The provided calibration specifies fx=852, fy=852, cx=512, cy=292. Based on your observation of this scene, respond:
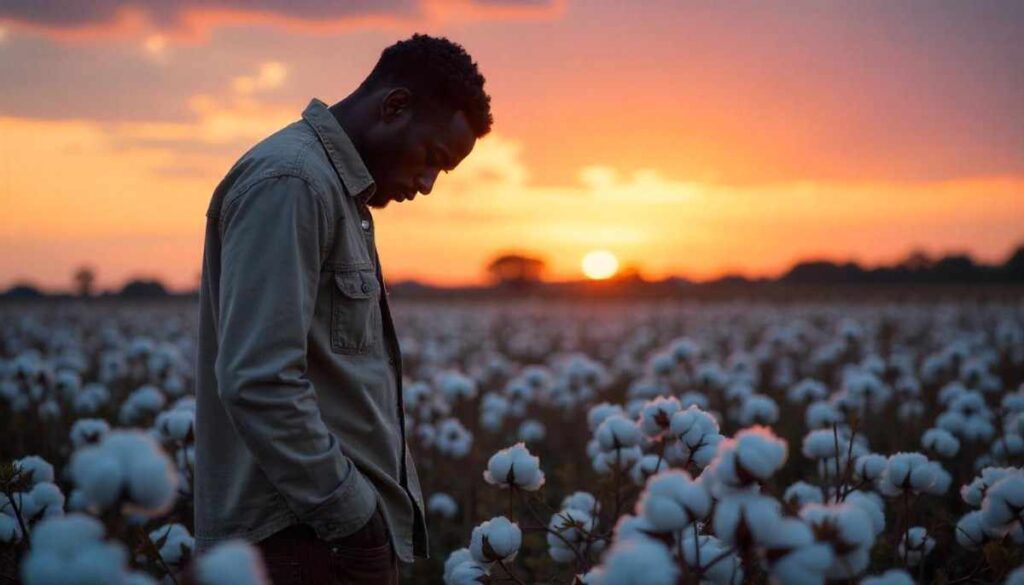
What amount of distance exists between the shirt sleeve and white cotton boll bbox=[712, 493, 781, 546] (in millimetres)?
1027

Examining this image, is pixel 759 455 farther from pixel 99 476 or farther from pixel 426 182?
pixel 426 182

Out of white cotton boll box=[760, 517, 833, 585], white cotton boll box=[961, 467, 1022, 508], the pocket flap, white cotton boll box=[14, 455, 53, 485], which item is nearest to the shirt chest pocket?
the pocket flap

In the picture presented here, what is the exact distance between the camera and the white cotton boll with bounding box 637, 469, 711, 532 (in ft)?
5.59

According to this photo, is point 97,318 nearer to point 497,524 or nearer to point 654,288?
point 497,524

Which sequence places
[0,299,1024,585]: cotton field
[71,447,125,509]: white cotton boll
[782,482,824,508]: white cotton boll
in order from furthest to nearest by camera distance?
[782,482,824,508]: white cotton boll
[0,299,1024,585]: cotton field
[71,447,125,509]: white cotton boll

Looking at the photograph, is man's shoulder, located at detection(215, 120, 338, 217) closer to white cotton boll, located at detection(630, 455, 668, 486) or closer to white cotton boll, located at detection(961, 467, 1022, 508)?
white cotton boll, located at detection(630, 455, 668, 486)

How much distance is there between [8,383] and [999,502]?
7.65 m

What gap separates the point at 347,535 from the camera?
232 cm

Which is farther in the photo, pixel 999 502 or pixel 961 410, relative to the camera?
pixel 961 410

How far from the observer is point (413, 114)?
107 inches

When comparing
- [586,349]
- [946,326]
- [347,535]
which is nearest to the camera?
[347,535]

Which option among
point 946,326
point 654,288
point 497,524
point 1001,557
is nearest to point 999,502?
point 1001,557

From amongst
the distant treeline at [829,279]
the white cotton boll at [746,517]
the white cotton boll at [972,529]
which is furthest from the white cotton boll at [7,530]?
the distant treeline at [829,279]

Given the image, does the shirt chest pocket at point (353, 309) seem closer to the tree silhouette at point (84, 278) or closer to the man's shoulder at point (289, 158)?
the man's shoulder at point (289, 158)
